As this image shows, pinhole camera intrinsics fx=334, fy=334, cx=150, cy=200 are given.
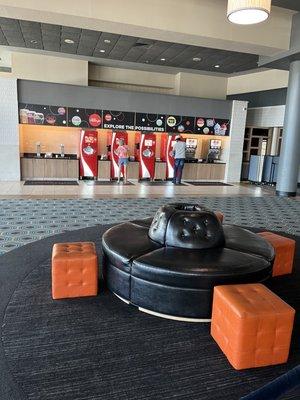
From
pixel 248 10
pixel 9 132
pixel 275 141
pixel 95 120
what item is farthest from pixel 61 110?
pixel 275 141

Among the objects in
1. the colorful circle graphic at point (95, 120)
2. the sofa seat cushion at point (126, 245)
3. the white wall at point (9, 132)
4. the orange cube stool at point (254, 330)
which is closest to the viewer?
the orange cube stool at point (254, 330)

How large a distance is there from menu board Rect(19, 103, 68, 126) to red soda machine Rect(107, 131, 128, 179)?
158 cm

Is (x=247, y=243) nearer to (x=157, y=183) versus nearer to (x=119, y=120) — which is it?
(x=157, y=183)

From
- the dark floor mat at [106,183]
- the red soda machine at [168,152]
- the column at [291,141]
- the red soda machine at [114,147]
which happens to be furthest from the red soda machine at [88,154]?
the column at [291,141]

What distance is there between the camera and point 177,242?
314 centimetres

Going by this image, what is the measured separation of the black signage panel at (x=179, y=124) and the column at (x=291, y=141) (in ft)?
11.8

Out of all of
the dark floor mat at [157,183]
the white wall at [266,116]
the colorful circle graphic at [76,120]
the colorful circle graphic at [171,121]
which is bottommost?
the dark floor mat at [157,183]

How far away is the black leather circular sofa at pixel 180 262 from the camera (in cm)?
273

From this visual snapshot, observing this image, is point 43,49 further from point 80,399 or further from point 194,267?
point 80,399

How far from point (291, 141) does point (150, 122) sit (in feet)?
15.5

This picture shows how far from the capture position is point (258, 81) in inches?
522

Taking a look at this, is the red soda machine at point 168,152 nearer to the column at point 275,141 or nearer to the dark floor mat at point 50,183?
the dark floor mat at point 50,183

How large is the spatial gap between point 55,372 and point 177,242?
4.93 ft

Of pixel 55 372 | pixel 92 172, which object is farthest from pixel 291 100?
pixel 55 372
